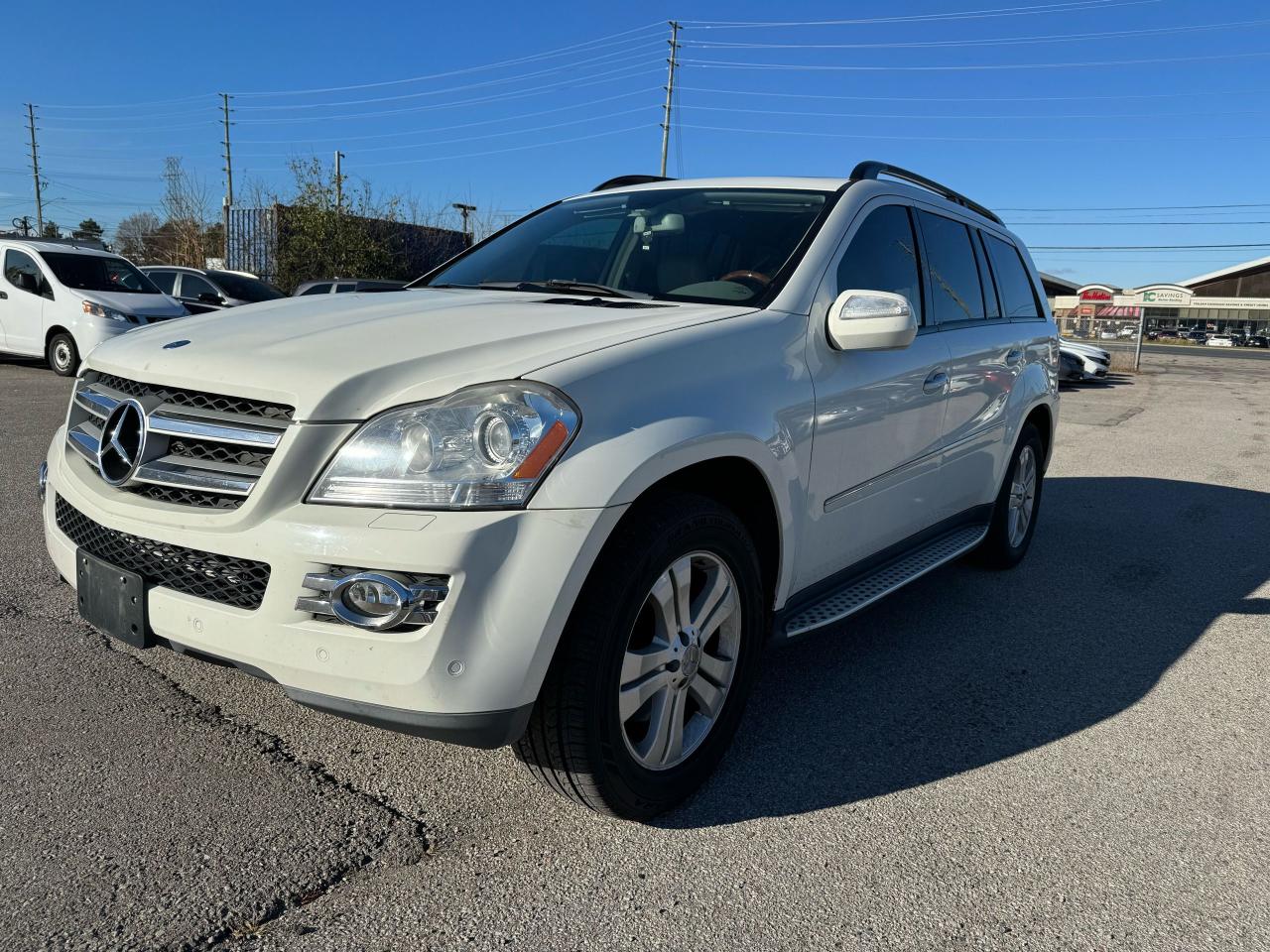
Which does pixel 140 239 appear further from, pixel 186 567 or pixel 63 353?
pixel 186 567

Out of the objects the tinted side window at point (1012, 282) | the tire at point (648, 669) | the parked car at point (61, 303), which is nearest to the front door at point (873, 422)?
the tire at point (648, 669)

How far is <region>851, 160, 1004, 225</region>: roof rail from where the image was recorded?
3.80 meters

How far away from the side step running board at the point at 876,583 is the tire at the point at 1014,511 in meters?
0.59

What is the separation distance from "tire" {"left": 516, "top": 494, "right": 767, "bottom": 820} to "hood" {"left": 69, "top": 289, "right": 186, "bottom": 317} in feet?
40.3

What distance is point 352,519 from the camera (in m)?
2.11

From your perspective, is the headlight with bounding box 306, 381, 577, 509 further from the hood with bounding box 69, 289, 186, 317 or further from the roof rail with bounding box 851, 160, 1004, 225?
→ the hood with bounding box 69, 289, 186, 317

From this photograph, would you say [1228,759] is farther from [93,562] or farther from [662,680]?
[93,562]

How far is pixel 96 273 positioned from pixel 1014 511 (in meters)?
12.6

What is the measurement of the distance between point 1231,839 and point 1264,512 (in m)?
5.41

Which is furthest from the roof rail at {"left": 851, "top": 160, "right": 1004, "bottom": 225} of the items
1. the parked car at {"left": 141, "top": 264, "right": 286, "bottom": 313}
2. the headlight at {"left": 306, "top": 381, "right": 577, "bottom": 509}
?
the parked car at {"left": 141, "top": 264, "right": 286, "bottom": 313}

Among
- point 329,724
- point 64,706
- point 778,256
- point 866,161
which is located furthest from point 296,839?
point 866,161

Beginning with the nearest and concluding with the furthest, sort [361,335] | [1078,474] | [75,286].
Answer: [361,335]
[1078,474]
[75,286]

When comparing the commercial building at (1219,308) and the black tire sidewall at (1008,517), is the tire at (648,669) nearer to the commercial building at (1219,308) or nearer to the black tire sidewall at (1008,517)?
the black tire sidewall at (1008,517)

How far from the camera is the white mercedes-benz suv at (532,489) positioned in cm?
209
